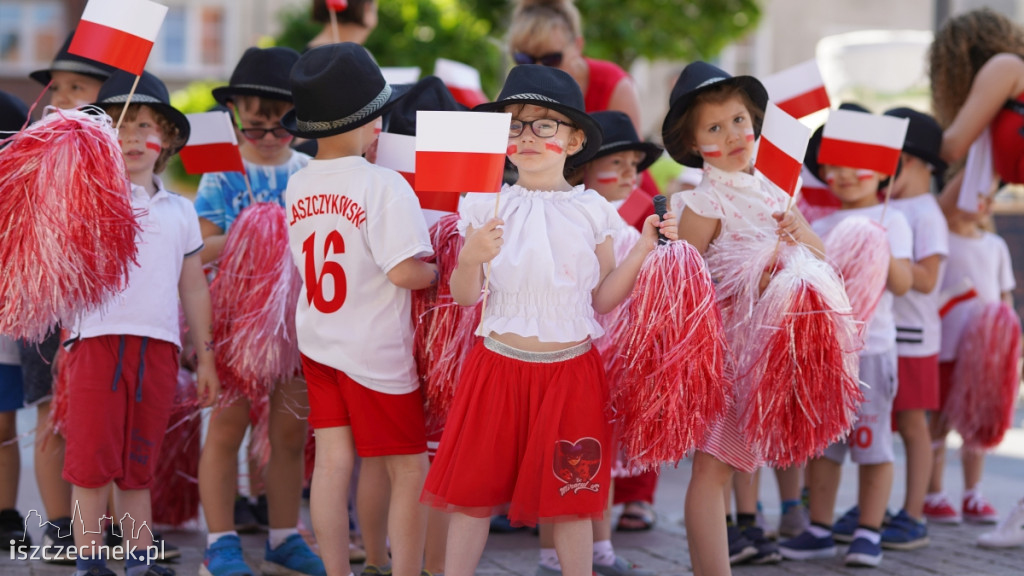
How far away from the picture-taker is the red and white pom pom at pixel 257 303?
157 inches

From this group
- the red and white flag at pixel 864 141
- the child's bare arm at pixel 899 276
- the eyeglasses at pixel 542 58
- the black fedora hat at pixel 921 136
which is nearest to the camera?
the red and white flag at pixel 864 141

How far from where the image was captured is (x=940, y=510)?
18.1 ft

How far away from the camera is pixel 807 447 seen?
11.9 ft

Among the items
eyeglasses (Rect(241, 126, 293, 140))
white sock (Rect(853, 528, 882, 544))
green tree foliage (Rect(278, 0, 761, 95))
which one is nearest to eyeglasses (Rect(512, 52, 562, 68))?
eyeglasses (Rect(241, 126, 293, 140))

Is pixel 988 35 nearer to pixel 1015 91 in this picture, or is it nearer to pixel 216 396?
pixel 1015 91

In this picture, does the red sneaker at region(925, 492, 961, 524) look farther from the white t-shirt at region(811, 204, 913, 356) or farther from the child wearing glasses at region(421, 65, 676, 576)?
the child wearing glasses at region(421, 65, 676, 576)

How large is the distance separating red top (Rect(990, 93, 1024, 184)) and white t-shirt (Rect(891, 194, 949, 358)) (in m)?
0.45

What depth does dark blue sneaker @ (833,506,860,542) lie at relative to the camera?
505 cm

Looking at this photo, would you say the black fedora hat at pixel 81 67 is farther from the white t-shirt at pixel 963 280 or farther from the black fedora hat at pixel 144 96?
the white t-shirt at pixel 963 280

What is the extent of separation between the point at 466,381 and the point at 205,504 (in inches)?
49.0

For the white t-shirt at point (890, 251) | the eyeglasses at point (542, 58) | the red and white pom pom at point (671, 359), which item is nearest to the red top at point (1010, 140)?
the white t-shirt at point (890, 251)

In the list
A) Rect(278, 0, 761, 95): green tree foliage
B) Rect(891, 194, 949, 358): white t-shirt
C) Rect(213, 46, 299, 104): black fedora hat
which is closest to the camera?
Rect(213, 46, 299, 104): black fedora hat

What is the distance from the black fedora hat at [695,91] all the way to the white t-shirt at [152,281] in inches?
65.2

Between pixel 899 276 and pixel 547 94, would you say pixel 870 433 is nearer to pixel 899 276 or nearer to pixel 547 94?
pixel 899 276
